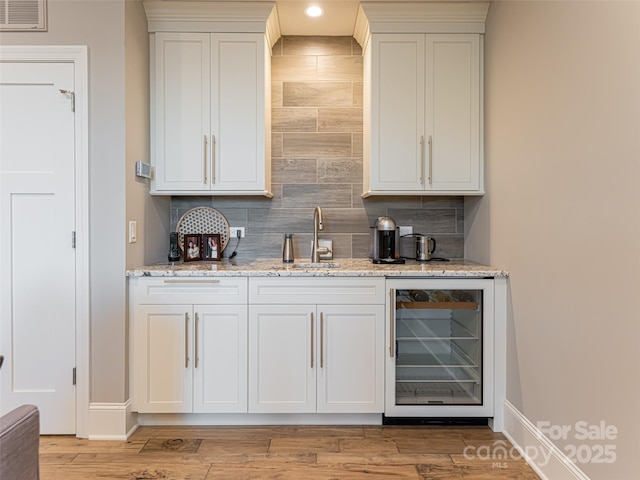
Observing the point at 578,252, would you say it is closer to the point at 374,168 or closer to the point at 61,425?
the point at 374,168

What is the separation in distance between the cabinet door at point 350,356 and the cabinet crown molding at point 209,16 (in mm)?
1843

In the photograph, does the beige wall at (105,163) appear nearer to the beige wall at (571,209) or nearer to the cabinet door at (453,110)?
the cabinet door at (453,110)

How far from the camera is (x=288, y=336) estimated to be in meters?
2.33

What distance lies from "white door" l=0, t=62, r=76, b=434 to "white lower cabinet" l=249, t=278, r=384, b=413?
3.38 ft

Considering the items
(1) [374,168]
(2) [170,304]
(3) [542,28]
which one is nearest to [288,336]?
(2) [170,304]

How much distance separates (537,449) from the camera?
196cm

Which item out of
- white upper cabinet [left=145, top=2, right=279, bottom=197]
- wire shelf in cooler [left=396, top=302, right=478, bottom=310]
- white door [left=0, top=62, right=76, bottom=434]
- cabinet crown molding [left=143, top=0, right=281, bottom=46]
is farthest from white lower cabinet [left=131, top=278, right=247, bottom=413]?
cabinet crown molding [left=143, top=0, right=281, bottom=46]

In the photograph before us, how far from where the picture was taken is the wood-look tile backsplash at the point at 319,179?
3006 millimetres

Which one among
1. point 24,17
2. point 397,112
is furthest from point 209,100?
point 397,112

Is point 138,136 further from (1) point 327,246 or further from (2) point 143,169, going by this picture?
(1) point 327,246

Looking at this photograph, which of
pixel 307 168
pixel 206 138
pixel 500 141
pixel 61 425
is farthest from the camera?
pixel 307 168

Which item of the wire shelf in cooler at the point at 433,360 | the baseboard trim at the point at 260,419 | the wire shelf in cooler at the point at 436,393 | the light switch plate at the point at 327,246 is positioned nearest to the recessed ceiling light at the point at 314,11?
the light switch plate at the point at 327,246

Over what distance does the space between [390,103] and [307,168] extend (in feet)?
2.50

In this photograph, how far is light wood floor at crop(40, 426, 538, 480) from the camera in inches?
76.4
